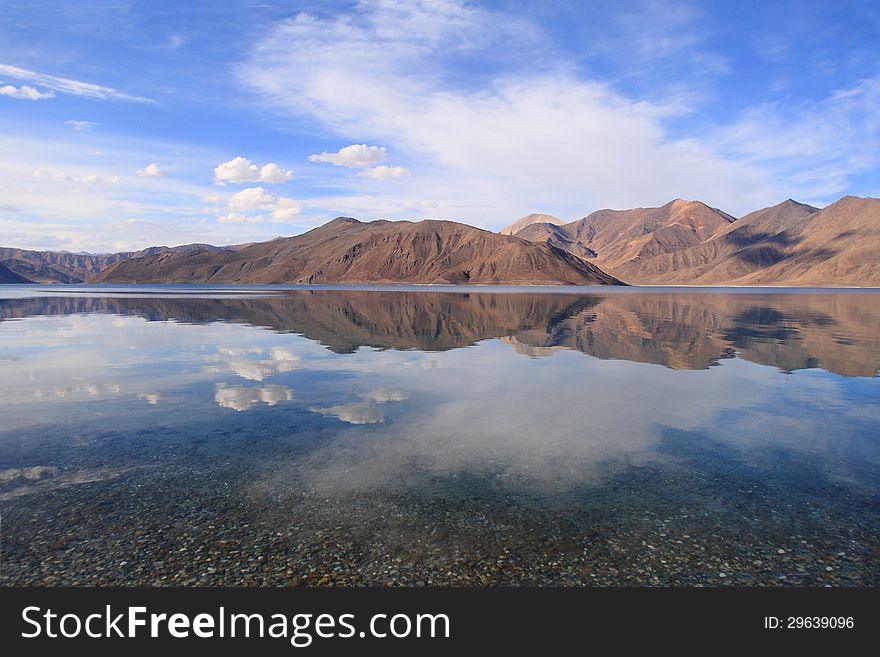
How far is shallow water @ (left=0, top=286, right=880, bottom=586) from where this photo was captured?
8.44 m

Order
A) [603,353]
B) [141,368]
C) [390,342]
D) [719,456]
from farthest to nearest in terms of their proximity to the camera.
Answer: [390,342] < [603,353] < [141,368] < [719,456]

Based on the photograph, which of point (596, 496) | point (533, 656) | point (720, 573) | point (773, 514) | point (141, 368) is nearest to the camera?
point (533, 656)

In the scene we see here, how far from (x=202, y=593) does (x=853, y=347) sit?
140ft

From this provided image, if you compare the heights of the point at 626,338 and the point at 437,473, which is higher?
the point at 626,338

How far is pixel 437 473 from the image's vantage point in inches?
485

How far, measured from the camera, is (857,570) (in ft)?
27.3

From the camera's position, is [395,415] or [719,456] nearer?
[719,456]

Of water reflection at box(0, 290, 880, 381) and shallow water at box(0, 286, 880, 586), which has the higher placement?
water reflection at box(0, 290, 880, 381)

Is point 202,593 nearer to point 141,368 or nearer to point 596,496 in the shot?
point 596,496

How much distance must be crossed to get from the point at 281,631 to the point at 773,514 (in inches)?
369

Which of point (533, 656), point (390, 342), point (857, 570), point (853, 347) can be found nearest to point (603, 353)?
point (390, 342)

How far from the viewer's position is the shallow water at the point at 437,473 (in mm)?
8438

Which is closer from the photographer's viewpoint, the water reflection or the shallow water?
the shallow water

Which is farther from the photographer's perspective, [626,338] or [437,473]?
[626,338]
